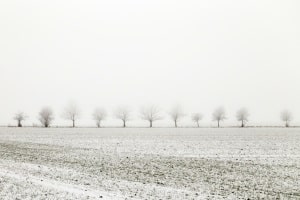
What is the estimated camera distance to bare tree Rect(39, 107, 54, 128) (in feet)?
549

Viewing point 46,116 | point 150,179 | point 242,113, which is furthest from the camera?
point 242,113

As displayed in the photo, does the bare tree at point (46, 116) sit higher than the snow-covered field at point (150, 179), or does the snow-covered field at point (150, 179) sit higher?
the bare tree at point (46, 116)

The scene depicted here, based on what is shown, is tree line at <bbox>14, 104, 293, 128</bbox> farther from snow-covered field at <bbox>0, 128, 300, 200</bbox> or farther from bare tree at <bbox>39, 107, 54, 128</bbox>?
snow-covered field at <bbox>0, 128, 300, 200</bbox>

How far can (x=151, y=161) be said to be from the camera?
26.7m

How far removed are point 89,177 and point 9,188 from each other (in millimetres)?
4052

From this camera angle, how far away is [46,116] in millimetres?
169250

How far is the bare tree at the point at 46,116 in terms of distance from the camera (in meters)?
167

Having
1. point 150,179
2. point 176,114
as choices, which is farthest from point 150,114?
point 150,179

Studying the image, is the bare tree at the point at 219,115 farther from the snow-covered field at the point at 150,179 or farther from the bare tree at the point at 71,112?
the snow-covered field at the point at 150,179

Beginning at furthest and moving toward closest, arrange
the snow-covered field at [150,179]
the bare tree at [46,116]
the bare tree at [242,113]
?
the bare tree at [242,113]
the bare tree at [46,116]
the snow-covered field at [150,179]

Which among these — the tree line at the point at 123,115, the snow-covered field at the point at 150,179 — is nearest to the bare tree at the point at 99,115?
the tree line at the point at 123,115

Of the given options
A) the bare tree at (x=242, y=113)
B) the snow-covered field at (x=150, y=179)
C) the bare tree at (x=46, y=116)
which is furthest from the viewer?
the bare tree at (x=242, y=113)

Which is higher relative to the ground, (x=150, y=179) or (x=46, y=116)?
(x=46, y=116)

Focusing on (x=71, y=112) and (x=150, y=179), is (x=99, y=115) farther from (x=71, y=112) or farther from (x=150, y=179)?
(x=150, y=179)
